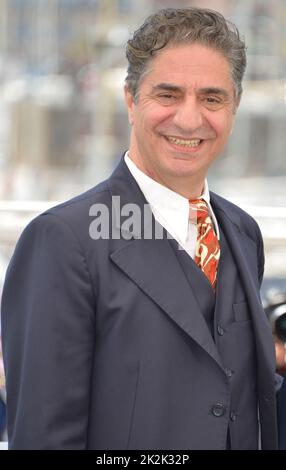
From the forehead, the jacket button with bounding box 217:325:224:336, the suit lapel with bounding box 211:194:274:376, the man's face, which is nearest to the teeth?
the man's face

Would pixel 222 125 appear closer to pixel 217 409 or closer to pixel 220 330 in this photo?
pixel 220 330

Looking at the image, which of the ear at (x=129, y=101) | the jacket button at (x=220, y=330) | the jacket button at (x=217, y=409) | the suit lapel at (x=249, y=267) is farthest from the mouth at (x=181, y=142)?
the jacket button at (x=217, y=409)

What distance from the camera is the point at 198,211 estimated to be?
1.57 meters

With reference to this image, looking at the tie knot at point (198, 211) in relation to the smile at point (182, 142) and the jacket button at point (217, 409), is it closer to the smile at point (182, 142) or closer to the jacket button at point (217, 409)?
the smile at point (182, 142)

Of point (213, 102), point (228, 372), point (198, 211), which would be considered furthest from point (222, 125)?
point (228, 372)

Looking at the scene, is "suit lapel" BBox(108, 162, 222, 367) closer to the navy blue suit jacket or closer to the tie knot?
the navy blue suit jacket

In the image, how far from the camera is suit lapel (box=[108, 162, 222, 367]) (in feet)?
4.60

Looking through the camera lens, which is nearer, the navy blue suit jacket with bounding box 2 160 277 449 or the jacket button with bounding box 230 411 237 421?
the navy blue suit jacket with bounding box 2 160 277 449

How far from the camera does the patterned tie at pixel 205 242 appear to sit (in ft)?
5.00

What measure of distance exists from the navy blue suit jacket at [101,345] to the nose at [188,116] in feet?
0.67

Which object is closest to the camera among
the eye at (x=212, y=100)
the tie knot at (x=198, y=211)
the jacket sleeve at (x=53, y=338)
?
the jacket sleeve at (x=53, y=338)
